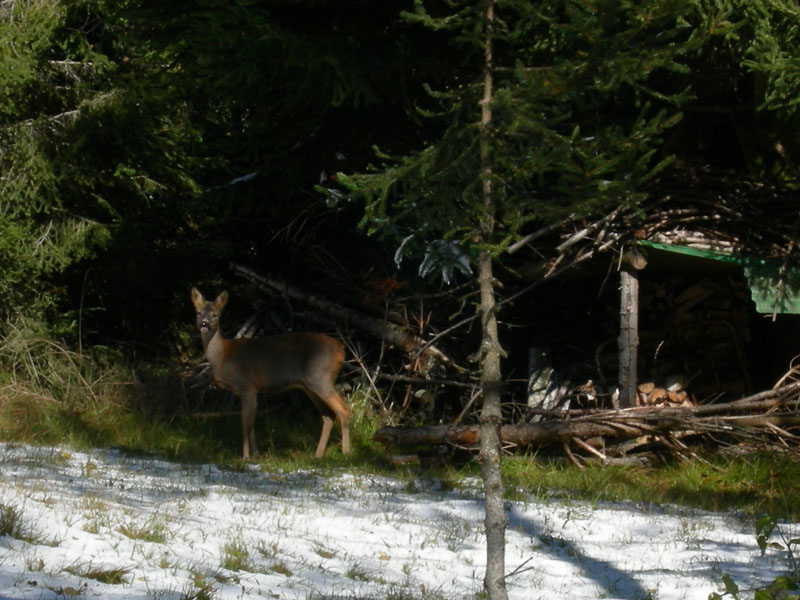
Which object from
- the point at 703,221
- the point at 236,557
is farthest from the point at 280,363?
the point at 236,557

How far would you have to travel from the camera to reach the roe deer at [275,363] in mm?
11633

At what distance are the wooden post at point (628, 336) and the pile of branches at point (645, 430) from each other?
503 millimetres

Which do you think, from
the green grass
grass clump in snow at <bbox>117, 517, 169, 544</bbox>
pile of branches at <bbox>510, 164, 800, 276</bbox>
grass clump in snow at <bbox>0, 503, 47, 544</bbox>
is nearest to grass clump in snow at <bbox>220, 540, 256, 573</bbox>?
grass clump in snow at <bbox>117, 517, 169, 544</bbox>

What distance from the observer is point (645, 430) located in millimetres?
10023

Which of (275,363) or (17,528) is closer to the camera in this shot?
(17,528)

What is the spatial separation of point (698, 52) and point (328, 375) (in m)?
5.14

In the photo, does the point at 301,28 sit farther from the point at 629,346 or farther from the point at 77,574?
the point at 77,574

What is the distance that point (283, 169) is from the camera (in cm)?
1266

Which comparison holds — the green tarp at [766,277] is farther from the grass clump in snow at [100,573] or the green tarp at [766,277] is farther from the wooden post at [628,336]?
the grass clump in snow at [100,573]

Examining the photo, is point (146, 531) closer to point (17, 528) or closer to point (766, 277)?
point (17, 528)

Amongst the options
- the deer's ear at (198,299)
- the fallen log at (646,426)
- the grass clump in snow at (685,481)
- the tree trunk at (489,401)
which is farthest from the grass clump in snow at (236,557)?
the deer's ear at (198,299)

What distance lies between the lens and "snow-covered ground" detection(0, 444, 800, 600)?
541 cm

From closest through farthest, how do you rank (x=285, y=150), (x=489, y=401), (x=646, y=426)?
(x=489, y=401)
(x=646, y=426)
(x=285, y=150)

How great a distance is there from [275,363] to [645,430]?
4086mm
